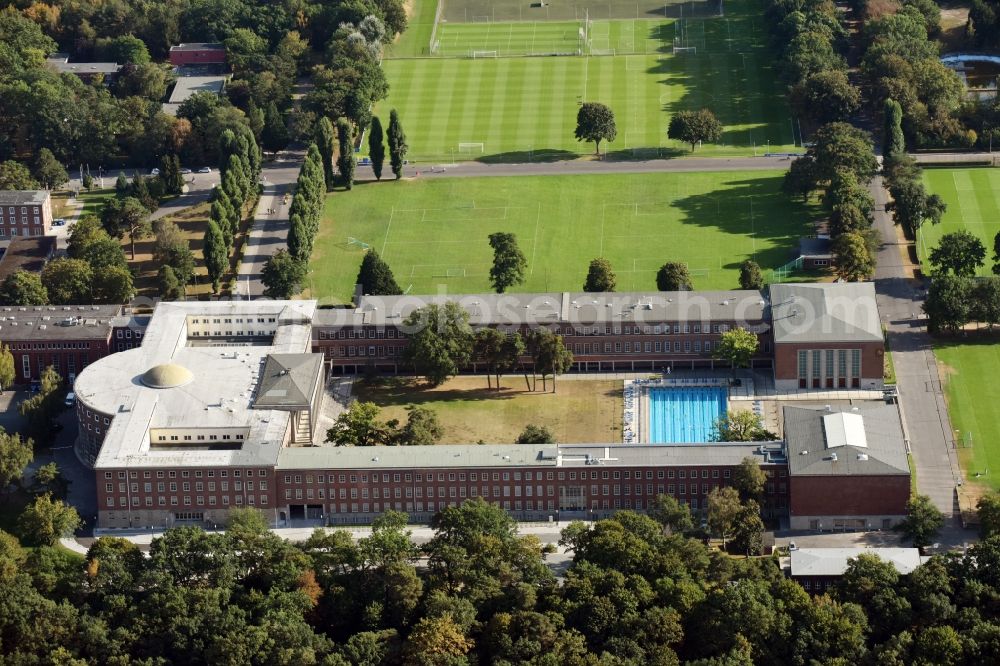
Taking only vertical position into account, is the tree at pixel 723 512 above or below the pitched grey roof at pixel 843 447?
below

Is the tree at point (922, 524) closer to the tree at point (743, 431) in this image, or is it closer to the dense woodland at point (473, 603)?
the dense woodland at point (473, 603)


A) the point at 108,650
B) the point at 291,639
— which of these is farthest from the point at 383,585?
the point at 108,650

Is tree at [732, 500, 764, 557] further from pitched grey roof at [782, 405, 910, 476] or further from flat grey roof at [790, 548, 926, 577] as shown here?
pitched grey roof at [782, 405, 910, 476]

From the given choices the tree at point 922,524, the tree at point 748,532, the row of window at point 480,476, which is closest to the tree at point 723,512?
the tree at point 748,532

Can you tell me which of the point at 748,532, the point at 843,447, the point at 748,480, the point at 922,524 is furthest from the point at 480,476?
the point at 922,524

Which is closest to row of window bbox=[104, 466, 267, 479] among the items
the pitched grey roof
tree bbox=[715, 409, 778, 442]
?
tree bbox=[715, 409, 778, 442]

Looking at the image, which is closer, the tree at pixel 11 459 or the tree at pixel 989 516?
the tree at pixel 989 516
